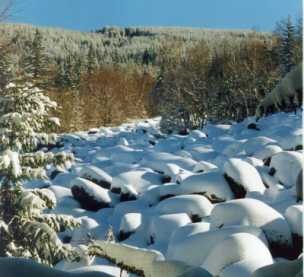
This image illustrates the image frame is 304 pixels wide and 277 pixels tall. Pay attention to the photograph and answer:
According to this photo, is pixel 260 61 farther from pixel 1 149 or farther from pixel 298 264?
pixel 298 264

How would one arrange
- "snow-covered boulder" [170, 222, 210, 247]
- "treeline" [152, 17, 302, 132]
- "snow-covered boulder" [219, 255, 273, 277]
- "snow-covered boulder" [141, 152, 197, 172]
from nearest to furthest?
"snow-covered boulder" [219, 255, 273, 277] → "snow-covered boulder" [170, 222, 210, 247] → "snow-covered boulder" [141, 152, 197, 172] → "treeline" [152, 17, 302, 132]

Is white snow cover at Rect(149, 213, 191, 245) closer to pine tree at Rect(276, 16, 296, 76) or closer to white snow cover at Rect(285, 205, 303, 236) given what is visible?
white snow cover at Rect(285, 205, 303, 236)

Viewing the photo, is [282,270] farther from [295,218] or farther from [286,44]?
[286,44]

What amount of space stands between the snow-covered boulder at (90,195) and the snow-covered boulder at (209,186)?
3.79ft

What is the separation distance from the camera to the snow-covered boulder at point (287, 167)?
7.25 m

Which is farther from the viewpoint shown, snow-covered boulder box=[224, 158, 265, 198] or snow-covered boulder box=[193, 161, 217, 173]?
snow-covered boulder box=[193, 161, 217, 173]

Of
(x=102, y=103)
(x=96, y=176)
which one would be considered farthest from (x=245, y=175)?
(x=102, y=103)

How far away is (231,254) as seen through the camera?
13.5 ft

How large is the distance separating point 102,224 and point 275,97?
19.3ft

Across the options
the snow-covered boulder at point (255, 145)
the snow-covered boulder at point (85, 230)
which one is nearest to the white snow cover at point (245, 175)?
the snow-covered boulder at point (85, 230)

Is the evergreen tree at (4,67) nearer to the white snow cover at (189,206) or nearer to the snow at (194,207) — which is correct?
the snow at (194,207)

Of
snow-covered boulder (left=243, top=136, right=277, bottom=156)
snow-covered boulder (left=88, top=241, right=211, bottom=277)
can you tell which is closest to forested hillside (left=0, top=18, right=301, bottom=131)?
snow-covered boulder (left=243, top=136, right=277, bottom=156)

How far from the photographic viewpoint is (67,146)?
17141 mm

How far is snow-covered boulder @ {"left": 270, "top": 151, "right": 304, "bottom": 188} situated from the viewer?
725cm
